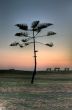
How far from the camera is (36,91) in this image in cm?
659

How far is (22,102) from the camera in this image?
18.4 ft

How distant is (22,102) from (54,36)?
220 centimetres

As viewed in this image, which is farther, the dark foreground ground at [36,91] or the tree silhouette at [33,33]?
the tree silhouette at [33,33]

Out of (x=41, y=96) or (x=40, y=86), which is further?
(x=40, y=86)

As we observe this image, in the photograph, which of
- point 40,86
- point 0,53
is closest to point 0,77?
point 0,53

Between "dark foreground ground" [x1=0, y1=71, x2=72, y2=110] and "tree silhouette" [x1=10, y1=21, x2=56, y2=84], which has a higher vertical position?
"tree silhouette" [x1=10, y1=21, x2=56, y2=84]

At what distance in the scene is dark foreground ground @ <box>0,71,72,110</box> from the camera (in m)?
5.42

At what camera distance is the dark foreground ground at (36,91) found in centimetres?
542

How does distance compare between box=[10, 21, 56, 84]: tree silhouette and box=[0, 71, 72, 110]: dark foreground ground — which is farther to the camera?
box=[10, 21, 56, 84]: tree silhouette

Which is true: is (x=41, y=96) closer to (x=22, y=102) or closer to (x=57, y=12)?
(x=22, y=102)

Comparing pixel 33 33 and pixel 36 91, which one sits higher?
pixel 33 33

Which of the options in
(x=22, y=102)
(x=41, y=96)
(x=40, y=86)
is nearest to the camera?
(x=22, y=102)

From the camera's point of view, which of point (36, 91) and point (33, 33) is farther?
point (33, 33)

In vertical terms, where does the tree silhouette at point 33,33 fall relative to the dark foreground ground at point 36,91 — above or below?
above
